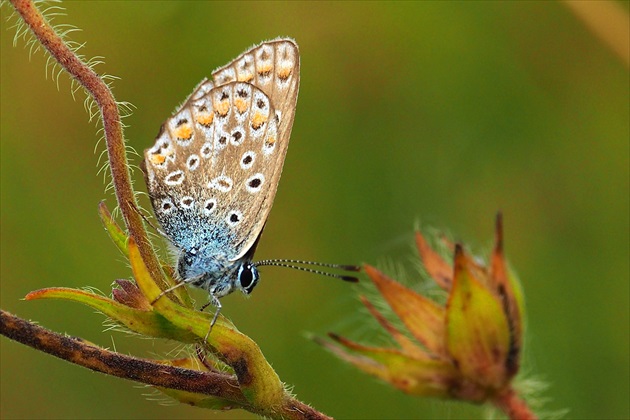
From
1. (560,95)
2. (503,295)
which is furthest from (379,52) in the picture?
(503,295)

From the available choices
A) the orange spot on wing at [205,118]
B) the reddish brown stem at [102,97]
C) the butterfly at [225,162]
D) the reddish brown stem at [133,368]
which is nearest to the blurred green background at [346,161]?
the butterfly at [225,162]

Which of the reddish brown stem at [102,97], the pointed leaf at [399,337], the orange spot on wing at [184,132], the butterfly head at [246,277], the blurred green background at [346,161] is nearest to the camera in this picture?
the reddish brown stem at [102,97]

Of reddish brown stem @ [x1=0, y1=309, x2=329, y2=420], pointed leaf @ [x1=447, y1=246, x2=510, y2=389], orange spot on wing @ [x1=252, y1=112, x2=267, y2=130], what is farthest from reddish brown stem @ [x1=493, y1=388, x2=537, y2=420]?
orange spot on wing @ [x1=252, y1=112, x2=267, y2=130]

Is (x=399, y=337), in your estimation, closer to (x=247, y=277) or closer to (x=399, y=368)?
(x=399, y=368)

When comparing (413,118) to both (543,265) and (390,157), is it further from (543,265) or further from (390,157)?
(543,265)

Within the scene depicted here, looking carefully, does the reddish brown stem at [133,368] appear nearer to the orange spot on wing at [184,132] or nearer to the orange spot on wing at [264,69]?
the orange spot on wing at [184,132]

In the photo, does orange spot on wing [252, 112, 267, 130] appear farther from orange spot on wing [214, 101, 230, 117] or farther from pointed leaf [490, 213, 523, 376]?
pointed leaf [490, 213, 523, 376]
